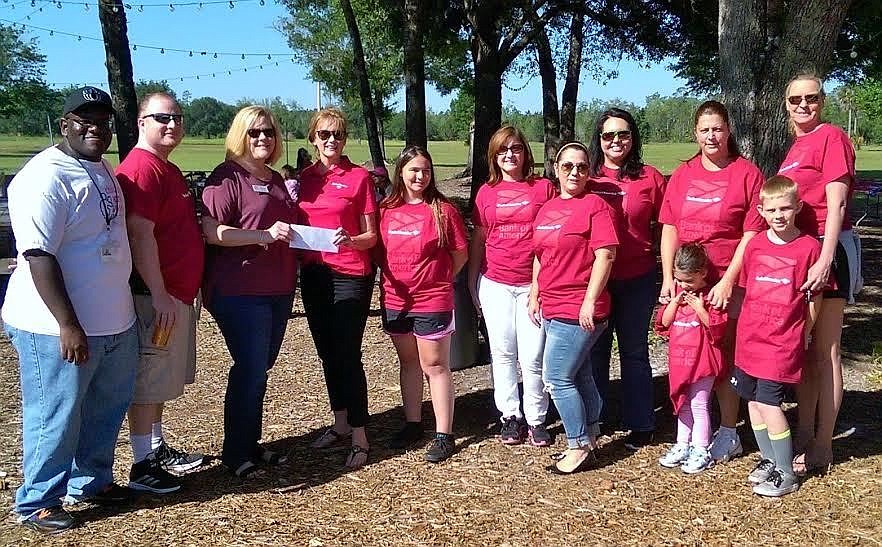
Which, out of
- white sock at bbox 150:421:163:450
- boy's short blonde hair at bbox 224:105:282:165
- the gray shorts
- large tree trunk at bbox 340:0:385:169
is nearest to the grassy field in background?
large tree trunk at bbox 340:0:385:169

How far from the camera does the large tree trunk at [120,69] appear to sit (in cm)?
855

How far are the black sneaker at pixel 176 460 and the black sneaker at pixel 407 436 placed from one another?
1.15m

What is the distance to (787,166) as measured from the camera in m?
4.02

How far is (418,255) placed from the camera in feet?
14.3

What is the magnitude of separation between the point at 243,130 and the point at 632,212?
85.7 inches

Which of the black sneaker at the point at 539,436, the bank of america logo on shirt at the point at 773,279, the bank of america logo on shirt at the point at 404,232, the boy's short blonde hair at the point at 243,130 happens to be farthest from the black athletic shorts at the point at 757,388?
the boy's short blonde hair at the point at 243,130

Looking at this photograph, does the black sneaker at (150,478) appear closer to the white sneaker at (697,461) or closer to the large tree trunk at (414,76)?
the white sneaker at (697,461)

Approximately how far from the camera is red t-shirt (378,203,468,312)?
14.4ft

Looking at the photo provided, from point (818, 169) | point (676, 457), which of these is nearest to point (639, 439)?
point (676, 457)

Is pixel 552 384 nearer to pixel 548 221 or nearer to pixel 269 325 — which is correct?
pixel 548 221

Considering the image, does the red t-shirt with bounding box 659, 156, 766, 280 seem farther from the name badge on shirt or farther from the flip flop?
the name badge on shirt

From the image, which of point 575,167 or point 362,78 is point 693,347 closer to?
point 575,167

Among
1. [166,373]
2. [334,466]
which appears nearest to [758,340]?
[334,466]

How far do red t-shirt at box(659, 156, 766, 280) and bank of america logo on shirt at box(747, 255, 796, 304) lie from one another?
0.72ft
